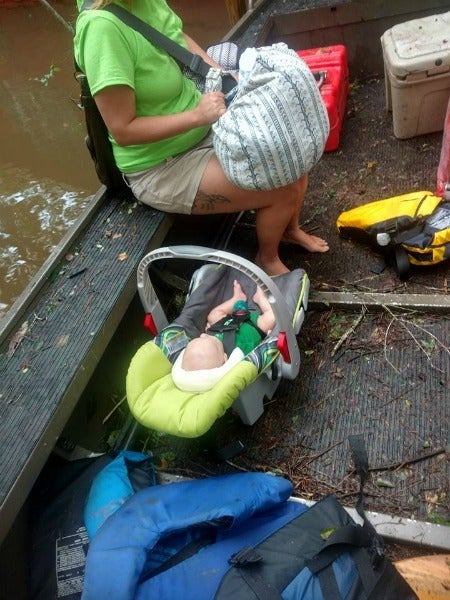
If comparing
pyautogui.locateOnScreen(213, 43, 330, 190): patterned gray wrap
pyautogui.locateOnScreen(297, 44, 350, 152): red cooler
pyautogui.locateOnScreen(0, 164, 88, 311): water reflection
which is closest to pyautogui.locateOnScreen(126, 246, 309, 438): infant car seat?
pyautogui.locateOnScreen(213, 43, 330, 190): patterned gray wrap

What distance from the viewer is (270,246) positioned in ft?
7.36

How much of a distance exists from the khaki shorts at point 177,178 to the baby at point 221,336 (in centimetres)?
40

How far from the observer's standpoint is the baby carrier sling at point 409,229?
210cm

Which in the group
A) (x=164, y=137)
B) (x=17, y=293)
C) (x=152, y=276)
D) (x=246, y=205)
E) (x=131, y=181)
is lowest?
(x=17, y=293)

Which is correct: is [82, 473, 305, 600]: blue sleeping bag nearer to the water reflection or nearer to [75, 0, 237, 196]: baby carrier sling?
[75, 0, 237, 196]: baby carrier sling

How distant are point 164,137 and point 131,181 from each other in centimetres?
29

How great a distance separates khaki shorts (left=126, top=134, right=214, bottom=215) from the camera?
6.77 ft

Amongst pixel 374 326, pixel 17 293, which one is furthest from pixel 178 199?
pixel 17 293

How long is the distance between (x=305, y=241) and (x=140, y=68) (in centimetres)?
103

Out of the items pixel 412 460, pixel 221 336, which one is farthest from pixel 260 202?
pixel 412 460

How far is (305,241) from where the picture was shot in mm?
2438

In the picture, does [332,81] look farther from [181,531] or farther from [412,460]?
[181,531]

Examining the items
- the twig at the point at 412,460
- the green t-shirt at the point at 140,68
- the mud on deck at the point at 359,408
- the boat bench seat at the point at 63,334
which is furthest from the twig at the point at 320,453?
the green t-shirt at the point at 140,68

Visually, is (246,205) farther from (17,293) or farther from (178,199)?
(17,293)
